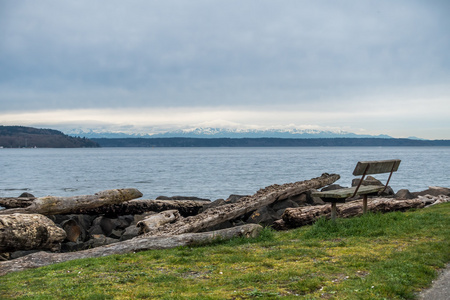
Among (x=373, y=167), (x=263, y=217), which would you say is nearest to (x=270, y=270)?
(x=373, y=167)

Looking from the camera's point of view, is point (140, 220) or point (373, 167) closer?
point (373, 167)

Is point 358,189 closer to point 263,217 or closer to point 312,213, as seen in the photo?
point 312,213

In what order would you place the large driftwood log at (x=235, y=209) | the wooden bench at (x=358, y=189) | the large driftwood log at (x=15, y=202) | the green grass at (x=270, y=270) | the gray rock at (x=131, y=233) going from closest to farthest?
the green grass at (x=270, y=270) < the wooden bench at (x=358, y=189) < the large driftwood log at (x=235, y=209) < the gray rock at (x=131, y=233) < the large driftwood log at (x=15, y=202)

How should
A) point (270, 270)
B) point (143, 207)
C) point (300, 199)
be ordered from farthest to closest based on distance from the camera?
point (143, 207)
point (300, 199)
point (270, 270)

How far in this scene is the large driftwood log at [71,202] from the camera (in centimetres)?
1584

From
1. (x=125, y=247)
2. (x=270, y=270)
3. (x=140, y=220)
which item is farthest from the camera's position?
(x=140, y=220)

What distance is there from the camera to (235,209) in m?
14.5

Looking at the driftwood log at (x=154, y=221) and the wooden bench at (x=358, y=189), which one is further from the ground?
the wooden bench at (x=358, y=189)

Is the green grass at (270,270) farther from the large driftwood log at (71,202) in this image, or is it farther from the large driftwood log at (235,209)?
the large driftwood log at (71,202)

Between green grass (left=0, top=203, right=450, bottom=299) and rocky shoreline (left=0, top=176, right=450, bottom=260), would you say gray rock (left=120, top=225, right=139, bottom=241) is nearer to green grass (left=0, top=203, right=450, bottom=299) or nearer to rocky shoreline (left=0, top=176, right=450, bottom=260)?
rocky shoreline (left=0, top=176, right=450, bottom=260)

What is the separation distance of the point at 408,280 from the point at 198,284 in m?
3.22

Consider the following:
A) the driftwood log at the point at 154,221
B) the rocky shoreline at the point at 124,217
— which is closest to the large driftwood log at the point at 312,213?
the rocky shoreline at the point at 124,217

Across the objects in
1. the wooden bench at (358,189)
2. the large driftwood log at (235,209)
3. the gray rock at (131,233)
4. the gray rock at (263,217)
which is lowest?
the gray rock at (131,233)

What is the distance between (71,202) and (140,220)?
2.85m
